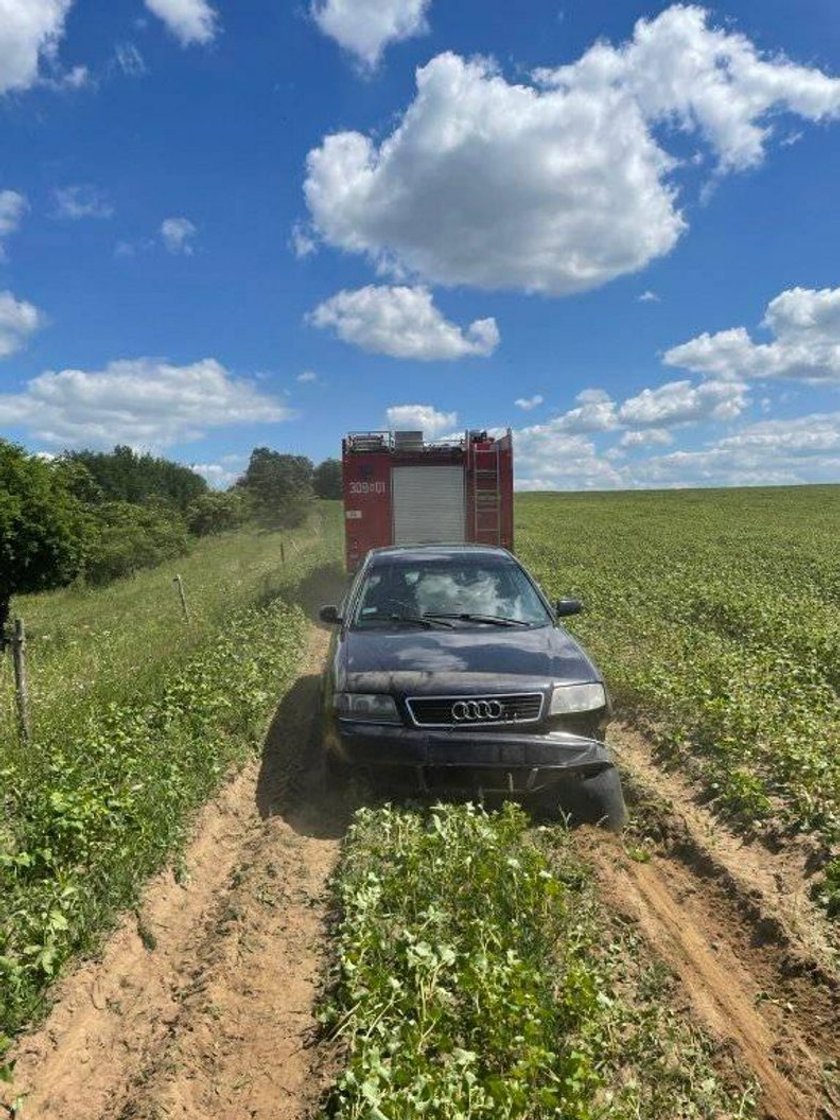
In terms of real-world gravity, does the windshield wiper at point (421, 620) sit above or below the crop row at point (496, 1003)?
above

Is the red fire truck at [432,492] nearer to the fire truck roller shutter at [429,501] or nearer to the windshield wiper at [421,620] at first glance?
the fire truck roller shutter at [429,501]

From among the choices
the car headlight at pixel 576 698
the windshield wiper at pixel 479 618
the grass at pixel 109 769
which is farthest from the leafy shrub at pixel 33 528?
the car headlight at pixel 576 698

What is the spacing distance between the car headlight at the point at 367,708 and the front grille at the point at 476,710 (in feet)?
0.44

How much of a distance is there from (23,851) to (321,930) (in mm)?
1667

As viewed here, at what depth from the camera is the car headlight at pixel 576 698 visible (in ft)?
15.3

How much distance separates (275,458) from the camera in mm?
67875

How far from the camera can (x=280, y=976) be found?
10.9 feet

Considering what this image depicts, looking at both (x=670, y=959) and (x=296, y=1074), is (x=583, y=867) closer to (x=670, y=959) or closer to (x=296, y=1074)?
(x=670, y=959)

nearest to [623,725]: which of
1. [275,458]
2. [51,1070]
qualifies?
[51,1070]

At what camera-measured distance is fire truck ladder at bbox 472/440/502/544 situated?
535 inches

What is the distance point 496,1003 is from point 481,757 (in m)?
1.94

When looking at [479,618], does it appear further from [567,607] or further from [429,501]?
[429,501]

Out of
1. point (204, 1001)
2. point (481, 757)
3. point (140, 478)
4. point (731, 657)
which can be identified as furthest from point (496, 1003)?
point (140, 478)

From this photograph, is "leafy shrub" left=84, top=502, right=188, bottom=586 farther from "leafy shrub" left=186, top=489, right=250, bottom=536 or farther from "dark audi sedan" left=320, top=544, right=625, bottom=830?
"dark audi sedan" left=320, top=544, right=625, bottom=830
